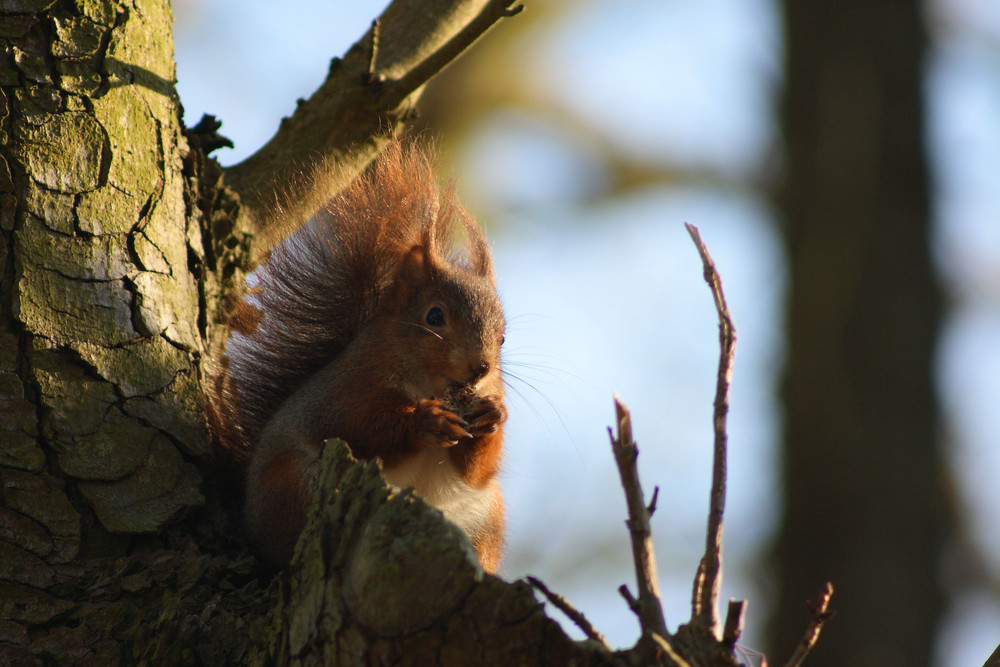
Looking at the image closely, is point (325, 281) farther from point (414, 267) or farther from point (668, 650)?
point (668, 650)

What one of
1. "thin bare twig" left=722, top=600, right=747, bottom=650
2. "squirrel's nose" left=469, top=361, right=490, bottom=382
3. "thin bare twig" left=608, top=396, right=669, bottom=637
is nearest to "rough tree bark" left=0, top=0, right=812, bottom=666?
"thin bare twig" left=608, top=396, right=669, bottom=637

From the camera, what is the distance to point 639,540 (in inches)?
52.4

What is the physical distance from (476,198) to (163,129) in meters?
4.24

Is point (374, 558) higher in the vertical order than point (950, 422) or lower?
lower

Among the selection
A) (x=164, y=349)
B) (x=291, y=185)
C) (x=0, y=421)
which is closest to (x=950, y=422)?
(x=291, y=185)

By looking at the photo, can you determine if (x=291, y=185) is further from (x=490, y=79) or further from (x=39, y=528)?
(x=490, y=79)

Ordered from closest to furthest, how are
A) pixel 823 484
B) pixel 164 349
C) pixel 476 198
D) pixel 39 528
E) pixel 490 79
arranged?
pixel 39 528
pixel 164 349
pixel 823 484
pixel 490 79
pixel 476 198

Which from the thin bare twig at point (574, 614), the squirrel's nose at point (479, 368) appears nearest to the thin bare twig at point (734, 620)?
the thin bare twig at point (574, 614)

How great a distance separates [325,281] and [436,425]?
1.98 ft

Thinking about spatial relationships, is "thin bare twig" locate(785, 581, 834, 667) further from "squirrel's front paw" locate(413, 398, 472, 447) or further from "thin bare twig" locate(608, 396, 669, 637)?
"squirrel's front paw" locate(413, 398, 472, 447)

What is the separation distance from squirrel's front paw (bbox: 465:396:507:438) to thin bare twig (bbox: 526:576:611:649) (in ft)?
4.07

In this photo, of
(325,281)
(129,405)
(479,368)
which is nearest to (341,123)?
(325,281)

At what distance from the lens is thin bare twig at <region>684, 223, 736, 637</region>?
4.45 ft

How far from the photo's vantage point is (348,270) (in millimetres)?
2885
